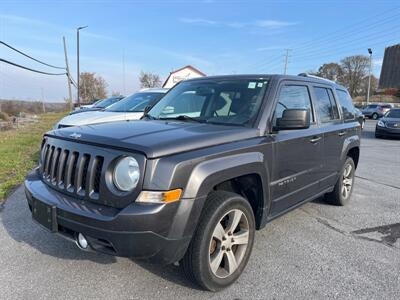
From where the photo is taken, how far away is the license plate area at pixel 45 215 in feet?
9.37

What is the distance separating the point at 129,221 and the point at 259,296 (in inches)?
51.5

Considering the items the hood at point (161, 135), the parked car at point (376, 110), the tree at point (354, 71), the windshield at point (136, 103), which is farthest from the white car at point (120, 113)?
the tree at point (354, 71)

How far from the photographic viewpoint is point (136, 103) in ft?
28.5

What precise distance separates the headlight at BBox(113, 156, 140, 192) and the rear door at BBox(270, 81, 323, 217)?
4.79ft

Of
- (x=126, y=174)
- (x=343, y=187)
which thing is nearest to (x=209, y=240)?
(x=126, y=174)

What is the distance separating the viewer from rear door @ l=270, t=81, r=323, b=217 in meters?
3.60

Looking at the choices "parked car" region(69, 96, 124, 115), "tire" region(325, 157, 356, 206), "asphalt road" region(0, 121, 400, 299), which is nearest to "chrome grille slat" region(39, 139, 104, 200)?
"asphalt road" region(0, 121, 400, 299)

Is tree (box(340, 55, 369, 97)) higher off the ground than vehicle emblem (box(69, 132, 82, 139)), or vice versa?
tree (box(340, 55, 369, 97))

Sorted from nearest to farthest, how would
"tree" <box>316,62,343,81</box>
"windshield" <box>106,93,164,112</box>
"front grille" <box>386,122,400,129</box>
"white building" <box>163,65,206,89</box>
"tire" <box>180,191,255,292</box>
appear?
"tire" <box>180,191,255,292</box>, "windshield" <box>106,93,164,112</box>, "white building" <box>163,65,206,89</box>, "front grille" <box>386,122,400,129</box>, "tree" <box>316,62,343,81</box>

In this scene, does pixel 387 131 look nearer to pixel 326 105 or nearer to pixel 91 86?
pixel 326 105

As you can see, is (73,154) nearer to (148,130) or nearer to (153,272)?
(148,130)

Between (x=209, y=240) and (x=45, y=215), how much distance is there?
4.43 ft

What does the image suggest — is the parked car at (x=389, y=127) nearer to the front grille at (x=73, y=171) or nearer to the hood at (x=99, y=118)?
the hood at (x=99, y=118)

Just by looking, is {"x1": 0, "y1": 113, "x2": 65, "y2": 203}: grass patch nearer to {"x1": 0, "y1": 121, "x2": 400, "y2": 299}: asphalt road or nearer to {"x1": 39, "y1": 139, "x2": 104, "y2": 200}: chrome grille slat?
{"x1": 0, "y1": 121, "x2": 400, "y2": 299}: asphalt road
